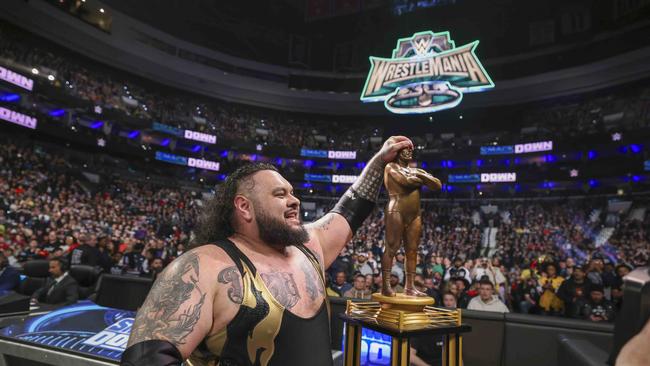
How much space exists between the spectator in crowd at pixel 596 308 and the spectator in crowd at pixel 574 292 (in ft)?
0.24

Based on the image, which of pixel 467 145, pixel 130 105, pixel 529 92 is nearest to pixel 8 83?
pixel 130 105

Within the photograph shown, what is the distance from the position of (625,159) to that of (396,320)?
2375 cm

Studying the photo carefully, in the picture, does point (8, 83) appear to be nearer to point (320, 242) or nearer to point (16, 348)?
point (16, 348)

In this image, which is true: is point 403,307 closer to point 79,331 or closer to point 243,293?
point 243,293

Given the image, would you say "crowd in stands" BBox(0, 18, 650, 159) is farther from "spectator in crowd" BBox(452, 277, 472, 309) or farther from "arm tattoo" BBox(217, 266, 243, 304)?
"arm tattoo" BBox(217, 266, 243, 304)

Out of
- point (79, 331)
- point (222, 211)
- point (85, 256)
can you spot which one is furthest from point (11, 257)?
point (222, 211)

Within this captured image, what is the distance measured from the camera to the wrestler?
127 centimetres

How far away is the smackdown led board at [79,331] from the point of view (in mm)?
2516

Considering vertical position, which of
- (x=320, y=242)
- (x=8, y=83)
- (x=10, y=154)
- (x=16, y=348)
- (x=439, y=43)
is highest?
(x=439, y=43)

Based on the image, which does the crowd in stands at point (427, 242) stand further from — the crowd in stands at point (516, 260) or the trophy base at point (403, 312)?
the trophy base at point (403, 312)

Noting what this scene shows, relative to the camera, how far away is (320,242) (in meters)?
2.11

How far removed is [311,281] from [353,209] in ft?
2.28

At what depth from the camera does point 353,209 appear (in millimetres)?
2305

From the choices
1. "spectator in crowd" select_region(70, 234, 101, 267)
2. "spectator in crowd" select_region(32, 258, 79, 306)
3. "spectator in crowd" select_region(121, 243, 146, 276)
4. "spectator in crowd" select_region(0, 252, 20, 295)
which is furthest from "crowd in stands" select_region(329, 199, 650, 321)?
"spectator in crowd" select_region(0, 252, 20, 295)
